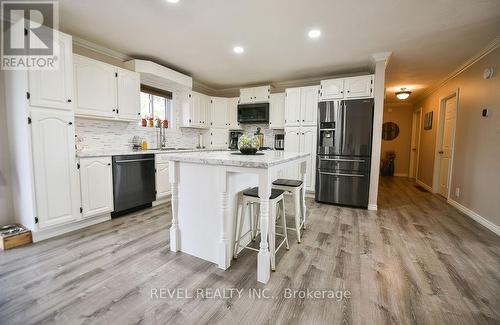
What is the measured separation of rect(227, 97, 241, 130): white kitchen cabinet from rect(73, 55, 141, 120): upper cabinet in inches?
89.9

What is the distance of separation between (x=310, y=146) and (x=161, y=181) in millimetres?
2889

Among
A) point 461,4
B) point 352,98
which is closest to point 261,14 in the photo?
point 461,4

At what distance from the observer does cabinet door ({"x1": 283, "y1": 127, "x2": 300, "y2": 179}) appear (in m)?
4.36

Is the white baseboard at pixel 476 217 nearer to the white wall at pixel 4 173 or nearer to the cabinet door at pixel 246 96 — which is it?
the cabinet door at pixel 246 96

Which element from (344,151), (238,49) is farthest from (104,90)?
(344,151)

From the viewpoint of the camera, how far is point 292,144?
4.40m

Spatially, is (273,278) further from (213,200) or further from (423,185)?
(423,185)

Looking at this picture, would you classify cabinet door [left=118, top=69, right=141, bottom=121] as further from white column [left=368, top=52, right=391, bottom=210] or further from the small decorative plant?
white column [left=368, top=52, right=391, bottom=210]

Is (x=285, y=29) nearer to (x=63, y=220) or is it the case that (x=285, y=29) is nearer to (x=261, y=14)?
(x=261, y=14)

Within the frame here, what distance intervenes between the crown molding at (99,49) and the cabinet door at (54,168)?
3.86 ft

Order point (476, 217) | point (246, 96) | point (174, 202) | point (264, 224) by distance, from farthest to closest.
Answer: point (246, 96) → point (476, 217) → point (174, 202) → point (264, 224)

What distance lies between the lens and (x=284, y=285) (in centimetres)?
167

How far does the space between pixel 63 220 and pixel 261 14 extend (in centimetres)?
326

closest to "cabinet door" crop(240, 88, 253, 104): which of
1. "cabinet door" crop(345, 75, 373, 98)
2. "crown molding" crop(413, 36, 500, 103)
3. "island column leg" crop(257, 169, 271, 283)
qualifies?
"cabinet door" crop(345, 75, 373, 98)
